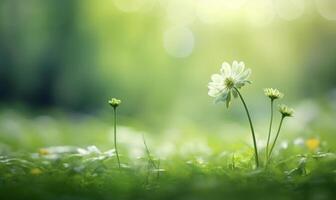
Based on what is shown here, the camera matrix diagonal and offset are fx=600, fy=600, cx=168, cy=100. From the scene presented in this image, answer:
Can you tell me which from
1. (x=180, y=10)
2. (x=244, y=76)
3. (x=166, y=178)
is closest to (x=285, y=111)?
(x=244, y=76)

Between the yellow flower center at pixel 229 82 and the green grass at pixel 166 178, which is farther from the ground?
the yellow flower center at pixel 229 82

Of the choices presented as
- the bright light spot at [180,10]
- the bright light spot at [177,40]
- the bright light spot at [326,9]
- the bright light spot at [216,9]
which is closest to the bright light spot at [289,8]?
the bright light spot at [326,9]

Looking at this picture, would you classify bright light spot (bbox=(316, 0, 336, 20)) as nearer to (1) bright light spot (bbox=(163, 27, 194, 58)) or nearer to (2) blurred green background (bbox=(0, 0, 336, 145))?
(2) blurred green background (bbox=(0, 0, 336, 145))

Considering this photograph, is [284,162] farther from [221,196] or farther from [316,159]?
[221,196]

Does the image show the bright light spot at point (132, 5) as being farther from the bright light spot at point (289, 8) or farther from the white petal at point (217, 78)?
the white petal at point (217, 78)

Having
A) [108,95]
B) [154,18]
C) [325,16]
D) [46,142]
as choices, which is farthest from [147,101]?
[46,142]

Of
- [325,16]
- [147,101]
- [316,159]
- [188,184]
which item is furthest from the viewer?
[147,101]
